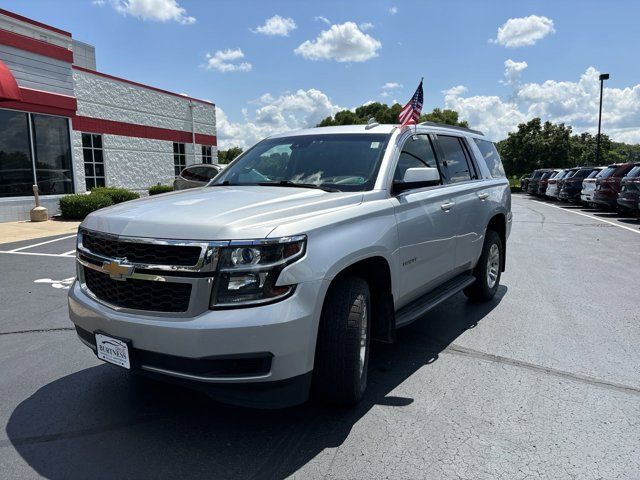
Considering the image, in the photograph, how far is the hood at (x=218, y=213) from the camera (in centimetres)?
276

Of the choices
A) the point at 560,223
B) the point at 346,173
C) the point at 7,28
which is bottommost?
the point at 560,223

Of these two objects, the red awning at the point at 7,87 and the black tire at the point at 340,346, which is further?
the red awning at the point at 7,87

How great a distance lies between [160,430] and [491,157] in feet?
16.9

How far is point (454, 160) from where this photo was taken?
17.5 ft

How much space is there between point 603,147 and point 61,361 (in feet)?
269

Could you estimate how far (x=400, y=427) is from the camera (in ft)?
10.6

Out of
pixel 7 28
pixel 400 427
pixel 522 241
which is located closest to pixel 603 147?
pixel 522 241

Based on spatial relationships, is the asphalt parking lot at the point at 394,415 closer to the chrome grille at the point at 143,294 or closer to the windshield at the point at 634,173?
the chrome grille at the point at 143,294

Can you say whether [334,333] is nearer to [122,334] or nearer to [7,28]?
[122,334]

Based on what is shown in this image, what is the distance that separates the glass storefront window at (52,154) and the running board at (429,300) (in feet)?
47.1

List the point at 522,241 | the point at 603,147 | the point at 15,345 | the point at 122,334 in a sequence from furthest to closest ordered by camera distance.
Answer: the point at 603,147 < the point at 522,241 < the point at 15,345 < the point at 122,334

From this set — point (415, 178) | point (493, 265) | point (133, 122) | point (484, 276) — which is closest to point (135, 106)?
point (133, 122)

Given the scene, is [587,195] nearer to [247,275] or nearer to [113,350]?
[247,275]

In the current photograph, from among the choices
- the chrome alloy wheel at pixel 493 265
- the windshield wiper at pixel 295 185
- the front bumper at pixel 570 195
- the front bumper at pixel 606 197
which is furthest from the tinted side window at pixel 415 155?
the front bumper at pixel 570 195
